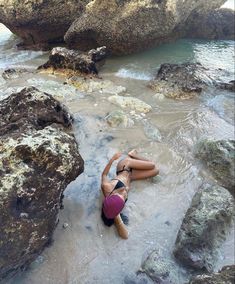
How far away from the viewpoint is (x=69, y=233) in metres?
4.63

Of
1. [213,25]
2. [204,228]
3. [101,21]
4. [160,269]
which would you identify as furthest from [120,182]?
[213,25]

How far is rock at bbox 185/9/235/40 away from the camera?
1293 centimetres

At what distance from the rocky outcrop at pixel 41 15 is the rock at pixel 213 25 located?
401cm

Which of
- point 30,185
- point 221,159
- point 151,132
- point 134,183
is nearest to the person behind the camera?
point 30,185

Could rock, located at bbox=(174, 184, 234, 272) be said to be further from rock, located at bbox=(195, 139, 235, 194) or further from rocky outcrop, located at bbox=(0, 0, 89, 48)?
rocky outcrop, located at bbox=(0, 0, 89, 48)

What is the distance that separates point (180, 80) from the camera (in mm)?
8914

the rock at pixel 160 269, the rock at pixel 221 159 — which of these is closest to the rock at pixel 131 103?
the rock at pixel 221 159

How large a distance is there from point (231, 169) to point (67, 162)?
2736mm

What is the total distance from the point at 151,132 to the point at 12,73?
4.39 metres

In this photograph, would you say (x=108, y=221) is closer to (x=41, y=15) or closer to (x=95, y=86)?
(x=95, y=86)

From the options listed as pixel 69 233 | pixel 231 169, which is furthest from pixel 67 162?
pixel 231 169

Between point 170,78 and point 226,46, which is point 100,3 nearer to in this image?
point 170,78

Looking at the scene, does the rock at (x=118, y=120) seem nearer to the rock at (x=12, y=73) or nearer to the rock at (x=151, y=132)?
the rock at (x=151, y=132)

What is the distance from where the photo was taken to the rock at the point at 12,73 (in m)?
9.18
